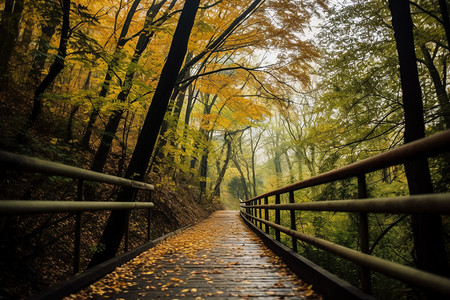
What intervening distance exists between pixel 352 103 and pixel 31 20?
8178 millimetres

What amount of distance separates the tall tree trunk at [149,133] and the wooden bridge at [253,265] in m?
0.37

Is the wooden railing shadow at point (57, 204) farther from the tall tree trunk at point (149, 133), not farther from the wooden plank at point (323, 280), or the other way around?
the wooden plank at point (323, 280)

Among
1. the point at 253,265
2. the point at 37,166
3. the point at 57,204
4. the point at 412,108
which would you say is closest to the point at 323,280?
the point at 253,265

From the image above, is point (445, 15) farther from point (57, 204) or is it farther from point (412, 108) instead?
point (57, 204)

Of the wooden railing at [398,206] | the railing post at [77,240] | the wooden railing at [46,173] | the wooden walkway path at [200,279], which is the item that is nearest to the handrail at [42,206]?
the wooden railing at [46,173]

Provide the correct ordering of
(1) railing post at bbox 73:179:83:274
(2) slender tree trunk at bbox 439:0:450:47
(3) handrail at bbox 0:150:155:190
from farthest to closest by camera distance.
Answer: (2) slender tree trunk at bbox 439:0:450:47 < (1) railing post at bbox 73:179:83:274 < (3) handrail at bbox 0:150:155:190

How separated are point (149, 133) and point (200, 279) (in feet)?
9.30

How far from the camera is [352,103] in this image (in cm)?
755

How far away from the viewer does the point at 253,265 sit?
→ 397cm

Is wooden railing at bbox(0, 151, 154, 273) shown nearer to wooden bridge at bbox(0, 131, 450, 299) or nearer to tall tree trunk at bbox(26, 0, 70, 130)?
wooden bridge at bbox(0, 131, 450, 299)

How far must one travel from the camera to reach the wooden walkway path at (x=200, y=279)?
2.68 meters

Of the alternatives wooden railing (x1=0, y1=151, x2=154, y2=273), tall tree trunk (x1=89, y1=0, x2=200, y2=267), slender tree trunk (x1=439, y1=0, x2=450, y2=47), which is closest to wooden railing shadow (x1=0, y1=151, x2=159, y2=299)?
wooden railing (x1=0, y1=151, x2=154, y2=273)

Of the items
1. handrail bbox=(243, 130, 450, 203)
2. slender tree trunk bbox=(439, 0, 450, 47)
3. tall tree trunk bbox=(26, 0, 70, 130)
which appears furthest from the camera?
slender tree trunk bbox=(439, 0, 450, 47)

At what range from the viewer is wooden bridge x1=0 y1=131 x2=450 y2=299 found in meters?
1.45
